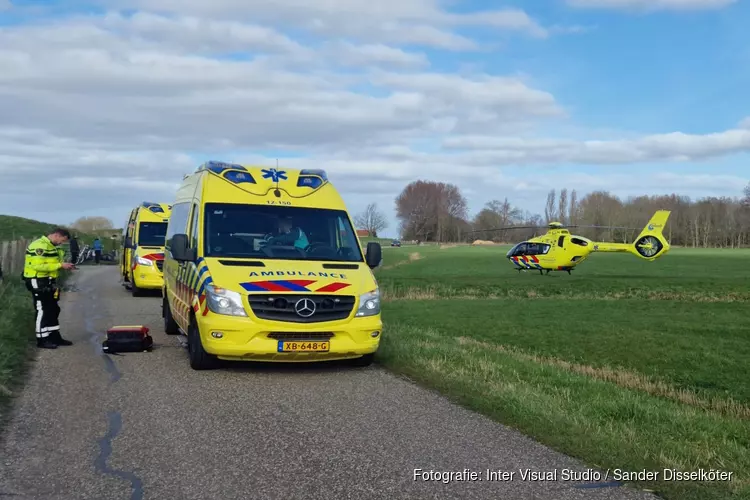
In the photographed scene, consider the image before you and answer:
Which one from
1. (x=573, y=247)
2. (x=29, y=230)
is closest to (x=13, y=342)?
(x=573, y=247)

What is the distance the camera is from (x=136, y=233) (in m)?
22.4

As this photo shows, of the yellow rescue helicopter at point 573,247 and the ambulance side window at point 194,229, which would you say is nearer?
the ambulance side window at point 194,229

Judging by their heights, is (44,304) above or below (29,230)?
below

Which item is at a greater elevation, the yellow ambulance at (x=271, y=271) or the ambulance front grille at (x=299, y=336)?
the yellow ambulance at (x=271, y=271)

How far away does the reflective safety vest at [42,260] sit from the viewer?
36.4 ft

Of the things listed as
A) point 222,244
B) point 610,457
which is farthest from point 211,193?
point 610,457

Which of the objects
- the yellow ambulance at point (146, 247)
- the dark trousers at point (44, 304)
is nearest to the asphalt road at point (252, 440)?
the dark trousers at point (44, 304)

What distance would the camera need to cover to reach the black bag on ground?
1050 cm

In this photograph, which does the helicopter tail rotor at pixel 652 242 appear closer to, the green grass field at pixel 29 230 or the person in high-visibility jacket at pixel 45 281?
the person in high-visibility jacket at pixel 45 281

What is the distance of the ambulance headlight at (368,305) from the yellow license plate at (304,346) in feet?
1.83

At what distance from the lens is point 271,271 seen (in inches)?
352

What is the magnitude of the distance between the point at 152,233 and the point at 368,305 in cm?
1499

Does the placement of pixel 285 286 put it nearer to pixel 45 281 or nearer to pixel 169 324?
pixel 45 281

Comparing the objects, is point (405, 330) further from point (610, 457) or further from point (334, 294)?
point (610, 457)
